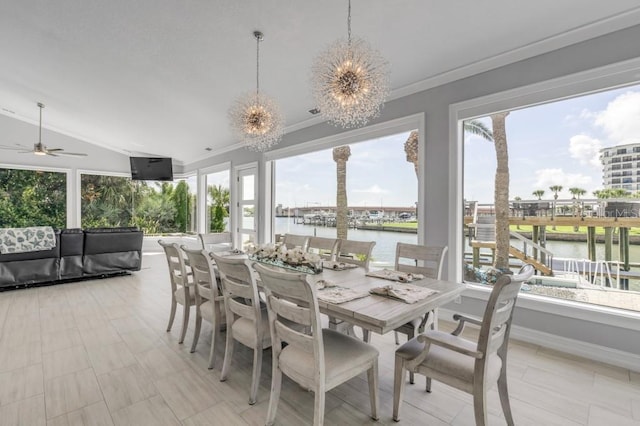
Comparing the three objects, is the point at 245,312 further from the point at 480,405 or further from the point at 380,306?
the point at 480,405

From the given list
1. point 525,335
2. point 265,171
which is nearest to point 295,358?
point 525,335

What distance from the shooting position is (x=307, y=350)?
60.9 inches

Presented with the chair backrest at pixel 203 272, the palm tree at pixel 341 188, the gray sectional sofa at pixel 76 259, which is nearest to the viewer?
the chair backrest at pixel 203 272

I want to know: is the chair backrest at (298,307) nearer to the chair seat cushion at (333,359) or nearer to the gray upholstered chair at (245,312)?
the chair seat cushion at (333,359)

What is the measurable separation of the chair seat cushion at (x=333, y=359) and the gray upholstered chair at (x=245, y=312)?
340mm

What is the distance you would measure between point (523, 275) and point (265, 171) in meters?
5.18

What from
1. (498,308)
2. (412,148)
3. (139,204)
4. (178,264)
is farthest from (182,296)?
(139,204)

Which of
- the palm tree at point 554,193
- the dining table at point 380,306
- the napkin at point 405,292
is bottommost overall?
the dining table at point 380,306

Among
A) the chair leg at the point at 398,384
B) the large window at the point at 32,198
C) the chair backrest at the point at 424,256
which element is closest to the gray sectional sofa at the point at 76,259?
the large window at the point at 32,198

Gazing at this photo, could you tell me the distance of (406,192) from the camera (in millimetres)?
4230

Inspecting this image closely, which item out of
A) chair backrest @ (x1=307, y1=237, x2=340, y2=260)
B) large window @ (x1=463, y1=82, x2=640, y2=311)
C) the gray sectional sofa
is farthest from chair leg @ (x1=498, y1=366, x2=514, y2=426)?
the gray sectional sofa

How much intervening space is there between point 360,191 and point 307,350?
3606 mm

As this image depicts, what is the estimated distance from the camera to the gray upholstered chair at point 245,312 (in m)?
1.91

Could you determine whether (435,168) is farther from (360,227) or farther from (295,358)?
(295,358)
